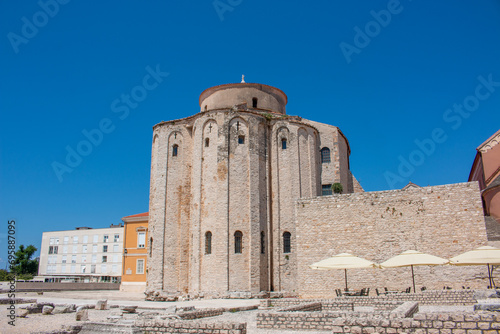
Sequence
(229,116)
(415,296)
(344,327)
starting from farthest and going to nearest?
(229,116) < (415,296) < (344,327)

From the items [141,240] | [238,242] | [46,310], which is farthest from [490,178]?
[141,240]

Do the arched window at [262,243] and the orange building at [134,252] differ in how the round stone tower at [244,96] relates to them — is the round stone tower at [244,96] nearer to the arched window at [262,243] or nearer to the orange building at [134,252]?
the arched window at [262,243]

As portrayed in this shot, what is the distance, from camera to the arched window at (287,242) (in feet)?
85.0

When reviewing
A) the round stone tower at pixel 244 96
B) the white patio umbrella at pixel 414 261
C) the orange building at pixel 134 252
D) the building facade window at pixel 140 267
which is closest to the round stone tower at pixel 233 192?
the round stone tower at pixel 244 96

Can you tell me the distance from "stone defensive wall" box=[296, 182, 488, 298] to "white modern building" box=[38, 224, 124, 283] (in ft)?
128

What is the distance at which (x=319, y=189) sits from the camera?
1095 inches

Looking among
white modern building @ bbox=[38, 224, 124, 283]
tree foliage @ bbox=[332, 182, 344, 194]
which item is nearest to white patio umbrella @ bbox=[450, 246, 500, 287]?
tree foliage @ bbox=[332, 182, 344, 194]

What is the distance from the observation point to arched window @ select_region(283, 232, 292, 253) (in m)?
25.9

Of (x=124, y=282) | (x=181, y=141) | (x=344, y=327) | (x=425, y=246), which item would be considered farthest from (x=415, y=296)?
(x=124, y=282)

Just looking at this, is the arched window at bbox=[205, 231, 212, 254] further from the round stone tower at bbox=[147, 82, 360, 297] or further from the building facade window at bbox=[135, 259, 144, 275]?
the building facade window at bbox=[135, 259, 144, 275]


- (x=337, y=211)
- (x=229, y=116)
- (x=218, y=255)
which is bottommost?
(x=218, y=255)

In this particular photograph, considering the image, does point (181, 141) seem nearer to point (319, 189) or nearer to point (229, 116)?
point (229, 116)

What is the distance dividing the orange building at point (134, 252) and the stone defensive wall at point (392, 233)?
19622mm

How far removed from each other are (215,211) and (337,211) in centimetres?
796
